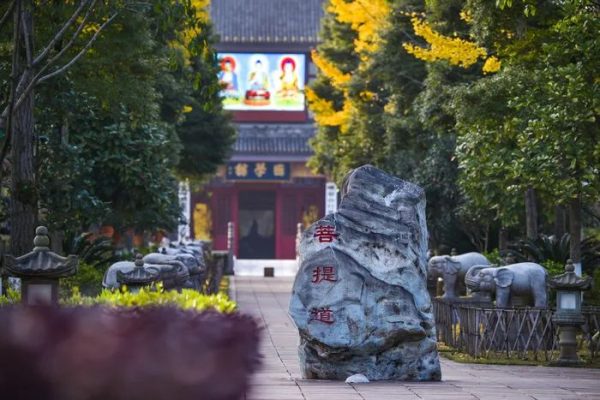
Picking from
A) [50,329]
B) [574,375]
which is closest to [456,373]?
[574,375]

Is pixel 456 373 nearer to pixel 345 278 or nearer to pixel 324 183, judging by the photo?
pixel 345 278

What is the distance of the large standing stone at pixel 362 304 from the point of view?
608 inches

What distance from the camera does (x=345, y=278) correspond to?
15500mm

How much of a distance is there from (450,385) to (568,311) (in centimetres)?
565

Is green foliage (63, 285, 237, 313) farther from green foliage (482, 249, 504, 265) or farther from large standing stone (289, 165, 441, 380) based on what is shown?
green foliage (482, 249, 504, 265)

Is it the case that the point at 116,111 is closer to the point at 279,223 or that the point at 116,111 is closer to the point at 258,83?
the point at 258,83

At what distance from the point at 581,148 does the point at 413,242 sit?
6167 mm

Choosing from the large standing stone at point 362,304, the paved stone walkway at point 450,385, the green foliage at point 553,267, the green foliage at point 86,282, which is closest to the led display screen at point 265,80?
the green foliage at point 553,267

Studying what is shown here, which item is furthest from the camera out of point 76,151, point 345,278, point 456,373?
point 76,151

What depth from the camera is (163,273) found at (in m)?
20.7

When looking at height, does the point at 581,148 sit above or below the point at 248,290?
above

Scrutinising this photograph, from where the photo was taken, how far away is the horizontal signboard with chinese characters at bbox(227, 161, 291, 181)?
70125mm

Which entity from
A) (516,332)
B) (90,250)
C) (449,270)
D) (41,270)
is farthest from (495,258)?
(41,270)

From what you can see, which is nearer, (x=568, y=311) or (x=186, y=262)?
(x=568, y=311)
